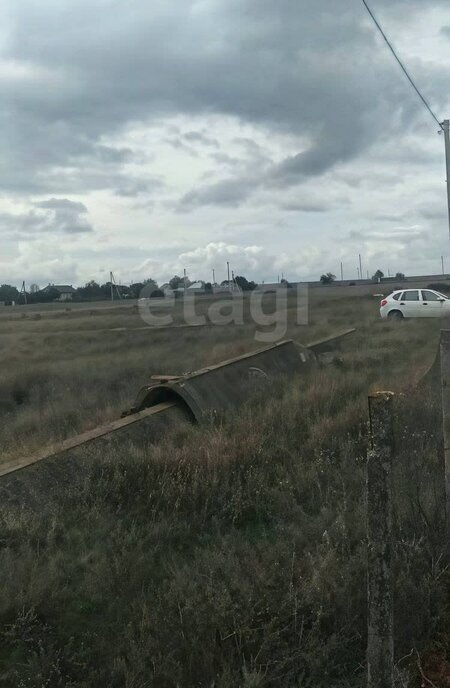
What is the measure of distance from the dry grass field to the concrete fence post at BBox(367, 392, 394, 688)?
452mm

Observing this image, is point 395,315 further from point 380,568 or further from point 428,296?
point 380,568

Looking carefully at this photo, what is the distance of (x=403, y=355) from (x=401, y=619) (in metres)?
11.0

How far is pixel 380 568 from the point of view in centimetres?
270

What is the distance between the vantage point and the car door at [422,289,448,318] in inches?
1039

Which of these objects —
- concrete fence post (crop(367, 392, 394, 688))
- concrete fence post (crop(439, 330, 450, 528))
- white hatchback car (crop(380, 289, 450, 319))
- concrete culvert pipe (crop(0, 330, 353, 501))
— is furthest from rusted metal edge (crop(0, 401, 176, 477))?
white hatchback car (crop(380, 289, 450, 319))

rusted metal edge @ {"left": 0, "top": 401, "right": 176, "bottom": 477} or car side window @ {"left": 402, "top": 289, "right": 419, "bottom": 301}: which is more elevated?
car side window @ {"left": 402, "top": 289, "right": 419, "bottom": 301}

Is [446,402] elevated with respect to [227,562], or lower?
elevated

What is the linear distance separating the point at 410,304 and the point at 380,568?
Result: 25.6 meters

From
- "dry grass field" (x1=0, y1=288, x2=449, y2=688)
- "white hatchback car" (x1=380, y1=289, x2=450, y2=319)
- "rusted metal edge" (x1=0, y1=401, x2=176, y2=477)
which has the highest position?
"white hatchback car" (x1=380, y1=289, x2=450, y2=319)

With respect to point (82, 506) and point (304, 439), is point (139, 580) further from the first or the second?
point (304, 439)

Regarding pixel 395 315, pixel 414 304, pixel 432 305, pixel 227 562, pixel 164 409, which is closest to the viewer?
pixel 227 562

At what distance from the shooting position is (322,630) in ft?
11.7

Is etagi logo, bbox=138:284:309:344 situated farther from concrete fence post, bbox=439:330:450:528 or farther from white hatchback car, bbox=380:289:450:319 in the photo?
concrete fence post, bbox=439:330:450:528

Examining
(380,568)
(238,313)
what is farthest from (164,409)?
(238,313)
